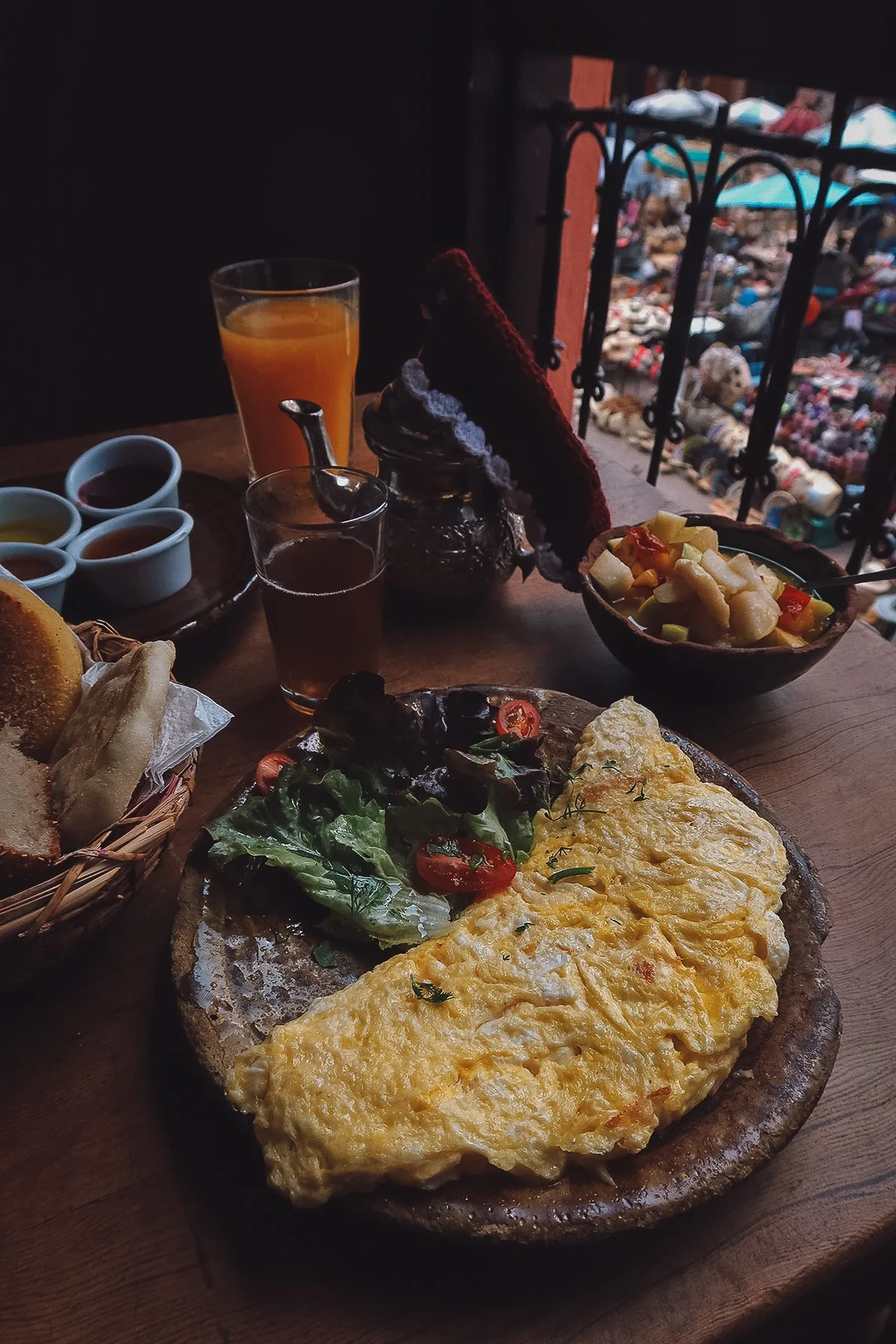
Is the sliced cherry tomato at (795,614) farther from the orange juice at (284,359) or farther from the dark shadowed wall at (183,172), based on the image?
the dark shadowed wall at (183,172)

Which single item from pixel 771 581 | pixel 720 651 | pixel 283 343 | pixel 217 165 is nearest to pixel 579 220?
pixel 217 165

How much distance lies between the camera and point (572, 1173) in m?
0.94

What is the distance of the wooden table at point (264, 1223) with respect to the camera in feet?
2.97

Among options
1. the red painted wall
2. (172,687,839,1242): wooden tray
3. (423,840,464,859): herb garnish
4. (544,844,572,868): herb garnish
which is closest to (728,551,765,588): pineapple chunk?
(172,687,839,1242): wooden tray

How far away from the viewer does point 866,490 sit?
2344 millimetres

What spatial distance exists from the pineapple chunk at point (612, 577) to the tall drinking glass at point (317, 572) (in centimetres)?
43

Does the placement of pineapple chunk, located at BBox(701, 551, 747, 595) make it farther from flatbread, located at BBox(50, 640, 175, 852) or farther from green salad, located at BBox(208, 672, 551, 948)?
flatbread, located at BBox(50, 640, 175, 852)

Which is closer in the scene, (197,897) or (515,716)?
(197,897)

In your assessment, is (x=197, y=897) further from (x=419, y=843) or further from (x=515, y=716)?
(x=515, y=716)

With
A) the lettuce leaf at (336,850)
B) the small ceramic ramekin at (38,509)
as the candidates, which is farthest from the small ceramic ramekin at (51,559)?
the lettuce leaf at (336,850)

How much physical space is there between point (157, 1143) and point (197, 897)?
0.98ft

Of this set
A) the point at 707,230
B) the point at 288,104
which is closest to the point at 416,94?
the point at 288,104

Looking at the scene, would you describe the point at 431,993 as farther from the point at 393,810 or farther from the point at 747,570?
the point at 747,570

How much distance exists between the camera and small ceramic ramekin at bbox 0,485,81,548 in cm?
183
